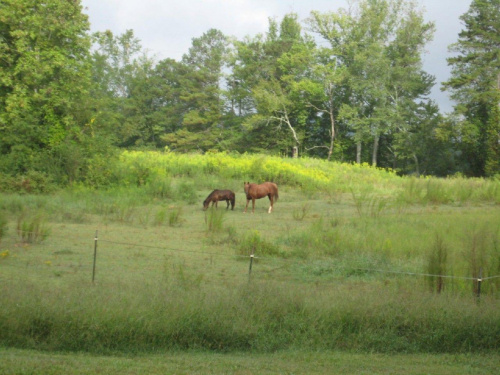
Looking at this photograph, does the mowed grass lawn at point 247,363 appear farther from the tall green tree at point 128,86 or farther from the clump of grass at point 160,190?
the tall green tree at point 128,86

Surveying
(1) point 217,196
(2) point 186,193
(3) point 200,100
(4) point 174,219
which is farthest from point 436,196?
(3) point 200,100

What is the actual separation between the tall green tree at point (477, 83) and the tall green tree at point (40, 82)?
29061 millimetres

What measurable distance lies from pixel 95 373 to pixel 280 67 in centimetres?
4876

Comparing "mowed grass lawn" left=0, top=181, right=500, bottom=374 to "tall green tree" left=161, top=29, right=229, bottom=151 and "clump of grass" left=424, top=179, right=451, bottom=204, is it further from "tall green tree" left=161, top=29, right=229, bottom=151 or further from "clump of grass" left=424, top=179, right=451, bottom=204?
"tall green tree" left=161, top=29, right=229, bottom=151

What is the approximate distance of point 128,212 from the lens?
62.4ft

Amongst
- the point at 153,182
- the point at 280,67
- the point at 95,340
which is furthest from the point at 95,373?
the point at 280,67

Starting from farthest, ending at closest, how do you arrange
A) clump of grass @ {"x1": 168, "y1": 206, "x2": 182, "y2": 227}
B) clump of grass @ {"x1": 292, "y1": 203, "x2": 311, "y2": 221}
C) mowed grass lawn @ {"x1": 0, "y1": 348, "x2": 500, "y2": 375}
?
clump of grass @ {"x1": 292, "y1": 203, "x2": 311, "y2": 221} < clump of grass @ {"x1": 168, "y1": 206, "x2": 182, "y2": 227} < mowed grass lawn @ {"x1": 0, "y1": 348, "x2": 500, "y2": 375}

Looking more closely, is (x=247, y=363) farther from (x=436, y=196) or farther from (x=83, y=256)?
(x=436, y=196)

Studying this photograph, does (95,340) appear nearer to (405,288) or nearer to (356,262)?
(405,288)

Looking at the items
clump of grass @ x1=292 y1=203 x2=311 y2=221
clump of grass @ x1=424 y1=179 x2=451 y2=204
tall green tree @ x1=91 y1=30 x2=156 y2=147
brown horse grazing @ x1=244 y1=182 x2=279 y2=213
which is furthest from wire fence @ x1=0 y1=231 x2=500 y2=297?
tall green tree @ x1=91 y1=30 x2=156 y2=147

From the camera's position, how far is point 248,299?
8711 millimetres

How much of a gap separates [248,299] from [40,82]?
20672mm

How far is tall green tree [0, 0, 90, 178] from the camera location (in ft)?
81.7

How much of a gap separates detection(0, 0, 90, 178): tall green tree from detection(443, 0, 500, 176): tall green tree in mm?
29061
